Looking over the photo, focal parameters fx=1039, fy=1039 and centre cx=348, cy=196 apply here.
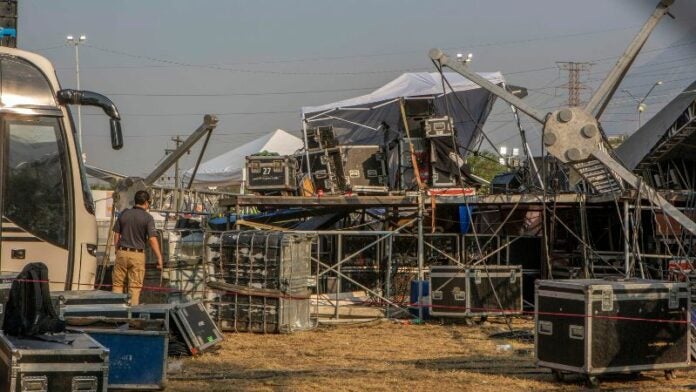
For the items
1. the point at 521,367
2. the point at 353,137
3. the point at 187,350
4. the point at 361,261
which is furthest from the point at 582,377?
the point at 353,137

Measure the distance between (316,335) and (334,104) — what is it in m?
12.2

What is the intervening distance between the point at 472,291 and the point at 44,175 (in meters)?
7.01

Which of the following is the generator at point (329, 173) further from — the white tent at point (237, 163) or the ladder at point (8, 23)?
the white tent at point (237, 163)

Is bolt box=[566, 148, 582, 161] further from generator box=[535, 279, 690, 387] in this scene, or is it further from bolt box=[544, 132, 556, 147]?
generator box=[535, 279, 690, 387]

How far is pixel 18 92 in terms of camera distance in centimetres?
1189

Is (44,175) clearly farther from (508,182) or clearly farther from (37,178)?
(508,182)

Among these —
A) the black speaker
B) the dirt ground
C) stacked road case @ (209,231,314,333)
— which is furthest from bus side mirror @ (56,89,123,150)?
the black speaker

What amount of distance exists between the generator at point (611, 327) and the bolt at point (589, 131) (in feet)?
5.30

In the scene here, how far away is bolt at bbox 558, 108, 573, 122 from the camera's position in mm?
10656

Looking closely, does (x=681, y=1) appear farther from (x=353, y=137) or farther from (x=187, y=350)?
(x=353, y=137)

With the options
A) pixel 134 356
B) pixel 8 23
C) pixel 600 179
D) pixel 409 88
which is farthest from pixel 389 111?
pixel 134 356

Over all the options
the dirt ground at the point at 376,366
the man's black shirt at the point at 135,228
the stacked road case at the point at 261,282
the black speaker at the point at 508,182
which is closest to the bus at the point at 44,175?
the man's black shirt at the point at 135,228

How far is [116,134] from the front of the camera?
12078 mm

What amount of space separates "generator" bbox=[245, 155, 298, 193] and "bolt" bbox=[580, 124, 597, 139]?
1007cm
